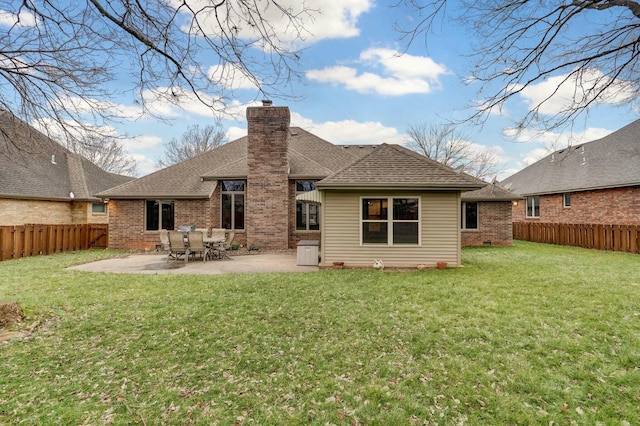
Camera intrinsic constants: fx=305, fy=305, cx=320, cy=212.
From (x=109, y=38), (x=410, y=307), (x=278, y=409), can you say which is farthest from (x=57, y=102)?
(x=410, y=307)

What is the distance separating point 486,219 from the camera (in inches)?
636

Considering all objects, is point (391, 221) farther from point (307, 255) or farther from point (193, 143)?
point (193, 143)

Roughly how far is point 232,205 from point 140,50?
1133 cm

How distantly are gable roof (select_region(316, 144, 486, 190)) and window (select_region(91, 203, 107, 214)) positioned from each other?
52.5 feet

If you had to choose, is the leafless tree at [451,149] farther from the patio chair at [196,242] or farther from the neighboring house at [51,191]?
the neighboring house at [51,191]

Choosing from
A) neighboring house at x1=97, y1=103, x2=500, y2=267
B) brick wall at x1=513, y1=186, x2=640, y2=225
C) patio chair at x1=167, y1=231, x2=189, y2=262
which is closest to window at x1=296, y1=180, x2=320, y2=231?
neighboring house at x1=97, y1=103, x2=500, y2=267

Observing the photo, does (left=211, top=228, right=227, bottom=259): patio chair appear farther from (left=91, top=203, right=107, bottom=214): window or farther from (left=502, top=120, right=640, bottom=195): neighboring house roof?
(left=502, top=120, right=640, bottom=195): neighboring house roof

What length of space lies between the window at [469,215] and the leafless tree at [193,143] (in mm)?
27023

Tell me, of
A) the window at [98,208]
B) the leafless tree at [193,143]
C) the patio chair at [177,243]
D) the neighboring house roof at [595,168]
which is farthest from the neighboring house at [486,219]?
the leafless tree at [193,143]

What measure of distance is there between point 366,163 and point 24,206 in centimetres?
1708

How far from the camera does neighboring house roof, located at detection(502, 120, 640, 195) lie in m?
16.0

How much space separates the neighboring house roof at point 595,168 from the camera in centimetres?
1605

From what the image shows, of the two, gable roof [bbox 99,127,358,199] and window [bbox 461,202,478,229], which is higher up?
gable roof [bbox 99,127,358,199]

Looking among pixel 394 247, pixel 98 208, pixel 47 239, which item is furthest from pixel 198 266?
pixel 98 208
